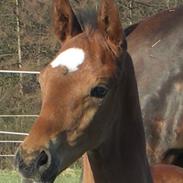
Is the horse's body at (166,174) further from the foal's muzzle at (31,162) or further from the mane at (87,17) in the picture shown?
the foal's muzzle at (31,162)

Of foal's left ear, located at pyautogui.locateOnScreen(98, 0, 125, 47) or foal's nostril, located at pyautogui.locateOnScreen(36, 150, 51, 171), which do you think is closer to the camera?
foal's nostril, located at pyautogui.locateOnScreen(36, 150, 51, 171)

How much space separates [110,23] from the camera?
3.10 meters

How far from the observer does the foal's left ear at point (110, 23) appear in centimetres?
309

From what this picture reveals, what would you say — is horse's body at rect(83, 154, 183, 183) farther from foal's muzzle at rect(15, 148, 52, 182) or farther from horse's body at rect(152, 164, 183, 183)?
foal's muzzle at rect(15, 148, 52, 182)

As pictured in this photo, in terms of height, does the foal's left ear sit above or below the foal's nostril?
above

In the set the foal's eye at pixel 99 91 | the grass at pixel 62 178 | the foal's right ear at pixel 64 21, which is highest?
the foal's right ear at pixel 64 21

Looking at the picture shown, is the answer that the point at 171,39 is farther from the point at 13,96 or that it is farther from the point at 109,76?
the point at 13,96

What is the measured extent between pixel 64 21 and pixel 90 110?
55 cm

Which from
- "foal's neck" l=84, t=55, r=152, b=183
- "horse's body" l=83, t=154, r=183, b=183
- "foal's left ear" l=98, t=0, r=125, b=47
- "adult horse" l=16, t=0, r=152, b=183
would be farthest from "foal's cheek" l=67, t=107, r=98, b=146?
"horse's body" l=83, t=154, r=183, b=183

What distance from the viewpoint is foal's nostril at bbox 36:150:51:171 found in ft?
8.63

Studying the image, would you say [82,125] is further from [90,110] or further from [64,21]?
[64,21]

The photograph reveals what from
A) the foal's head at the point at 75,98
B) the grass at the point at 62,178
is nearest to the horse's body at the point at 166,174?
the foal's head at the point at 75,98

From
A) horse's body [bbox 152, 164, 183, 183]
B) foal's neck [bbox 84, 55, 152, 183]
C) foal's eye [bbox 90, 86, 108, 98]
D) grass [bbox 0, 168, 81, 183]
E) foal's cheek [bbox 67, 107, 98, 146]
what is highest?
foal's eye [bbox 90, 86, 108, 98]

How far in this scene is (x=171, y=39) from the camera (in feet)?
15.1
